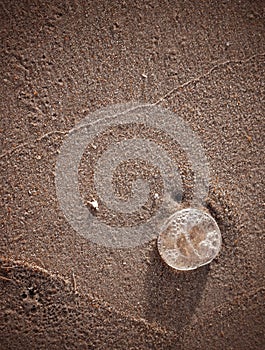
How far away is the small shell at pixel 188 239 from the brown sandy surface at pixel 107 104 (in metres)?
0.05

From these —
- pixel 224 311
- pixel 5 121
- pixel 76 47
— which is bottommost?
pixel 224 311

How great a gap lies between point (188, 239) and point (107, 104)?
22.8 inches

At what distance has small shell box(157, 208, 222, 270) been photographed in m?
1.49

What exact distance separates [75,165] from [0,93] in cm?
37

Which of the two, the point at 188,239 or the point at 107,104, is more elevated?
the point at 107,104

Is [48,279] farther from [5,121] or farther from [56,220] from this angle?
[5,121]

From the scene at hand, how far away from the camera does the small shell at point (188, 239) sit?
1492 mm

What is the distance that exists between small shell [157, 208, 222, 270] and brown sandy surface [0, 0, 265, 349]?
0.05 m

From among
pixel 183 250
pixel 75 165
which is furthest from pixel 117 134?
pixel 183 250

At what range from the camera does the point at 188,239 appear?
4.90ft

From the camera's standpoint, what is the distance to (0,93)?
1463 mm

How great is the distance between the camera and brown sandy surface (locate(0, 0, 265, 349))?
1479 mm

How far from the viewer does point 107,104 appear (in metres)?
1.51

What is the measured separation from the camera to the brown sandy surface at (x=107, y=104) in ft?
4.85
